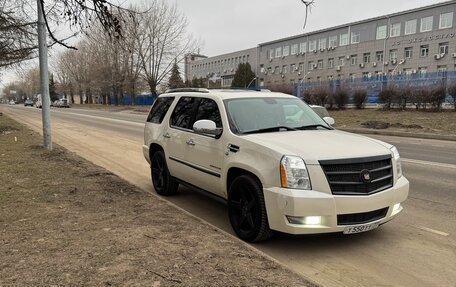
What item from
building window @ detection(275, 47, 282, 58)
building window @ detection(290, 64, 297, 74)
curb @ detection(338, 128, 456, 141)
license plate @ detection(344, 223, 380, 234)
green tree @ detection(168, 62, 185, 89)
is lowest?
curb @ detection(338, 128, 456, 141)

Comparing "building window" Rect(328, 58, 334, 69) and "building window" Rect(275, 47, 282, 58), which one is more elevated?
"building window" Rect(275, 47, 282, 58)

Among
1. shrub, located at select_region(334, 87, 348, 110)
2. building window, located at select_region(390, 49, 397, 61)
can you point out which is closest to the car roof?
shrub, located at select_region(334, 87, 348, 110)

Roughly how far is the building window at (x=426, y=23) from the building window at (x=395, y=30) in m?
3.64

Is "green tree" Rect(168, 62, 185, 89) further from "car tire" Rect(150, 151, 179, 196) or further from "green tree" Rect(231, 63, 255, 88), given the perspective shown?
"car tire" Rect(150, 151, 179, 196)

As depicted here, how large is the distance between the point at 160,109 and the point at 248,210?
10.7 ft

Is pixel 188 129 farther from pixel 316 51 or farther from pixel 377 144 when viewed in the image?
pixel 316 51

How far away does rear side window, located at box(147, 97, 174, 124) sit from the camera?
6898 mm

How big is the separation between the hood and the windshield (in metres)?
0.26

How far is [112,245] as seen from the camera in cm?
410

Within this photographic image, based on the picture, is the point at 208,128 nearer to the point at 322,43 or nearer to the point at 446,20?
the point at 446,20

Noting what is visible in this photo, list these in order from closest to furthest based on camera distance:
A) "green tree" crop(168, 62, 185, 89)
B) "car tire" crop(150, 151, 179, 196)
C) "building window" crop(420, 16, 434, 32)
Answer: "car tire" crop(150, 151, 179, 196) → "building window" crop(420, 16, 434, 32) → "green tree" crop(168, 62, 185, 89)

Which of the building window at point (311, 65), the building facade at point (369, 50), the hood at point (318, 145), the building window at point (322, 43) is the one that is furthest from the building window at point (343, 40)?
the hood at point (318, 145)

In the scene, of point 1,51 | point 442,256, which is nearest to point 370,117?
point 1,51

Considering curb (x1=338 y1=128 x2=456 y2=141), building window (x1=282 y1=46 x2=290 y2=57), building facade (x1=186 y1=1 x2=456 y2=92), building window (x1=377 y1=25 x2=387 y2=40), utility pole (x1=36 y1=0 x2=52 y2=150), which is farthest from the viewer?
building window (x1=282 y1=46 x2=290 y2=57)
